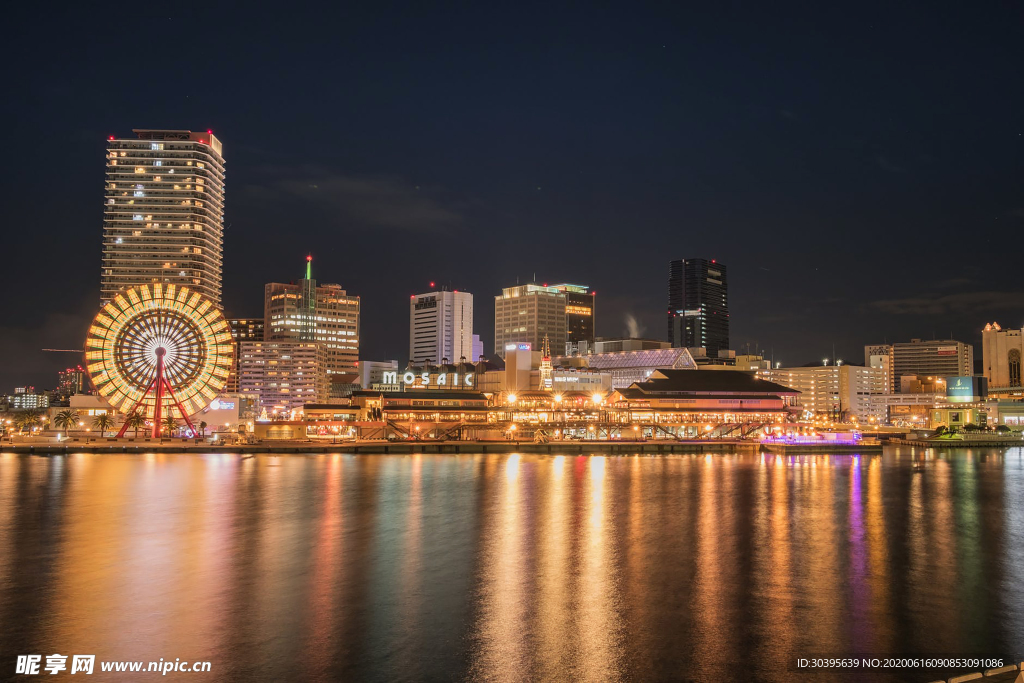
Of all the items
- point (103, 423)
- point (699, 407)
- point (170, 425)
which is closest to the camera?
point (170, 425)

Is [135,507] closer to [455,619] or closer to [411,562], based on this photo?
[411,562]

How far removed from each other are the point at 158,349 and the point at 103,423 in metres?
19.4

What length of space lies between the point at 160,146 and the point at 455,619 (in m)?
132

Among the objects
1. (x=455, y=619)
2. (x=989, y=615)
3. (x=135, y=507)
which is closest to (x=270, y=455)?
(x=135, y=507)

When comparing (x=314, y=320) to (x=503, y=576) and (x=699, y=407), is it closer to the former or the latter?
(x=699, y=407)

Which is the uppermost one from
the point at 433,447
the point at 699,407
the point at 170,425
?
the point at 699,407

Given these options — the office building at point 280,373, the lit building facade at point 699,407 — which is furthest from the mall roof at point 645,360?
the office building at point 280,373

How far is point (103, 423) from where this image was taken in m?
92.7

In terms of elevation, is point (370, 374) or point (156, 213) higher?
point (156, 213)

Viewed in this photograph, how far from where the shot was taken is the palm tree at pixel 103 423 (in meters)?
92.6

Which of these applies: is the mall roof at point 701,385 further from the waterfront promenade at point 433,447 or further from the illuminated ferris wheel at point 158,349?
the illuminated ferris wheel at point 158,349

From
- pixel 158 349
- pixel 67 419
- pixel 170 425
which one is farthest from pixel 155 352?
pixel 67 419

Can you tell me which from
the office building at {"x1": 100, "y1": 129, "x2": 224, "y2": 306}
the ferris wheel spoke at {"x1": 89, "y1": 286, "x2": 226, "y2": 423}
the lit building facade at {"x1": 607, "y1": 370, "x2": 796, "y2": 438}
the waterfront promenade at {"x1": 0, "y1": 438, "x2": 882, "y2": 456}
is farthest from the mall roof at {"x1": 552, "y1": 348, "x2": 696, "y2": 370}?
the ferris wheel spoke at {"x1": 89, "y1": 286, "x2": 226, "y2": 423}

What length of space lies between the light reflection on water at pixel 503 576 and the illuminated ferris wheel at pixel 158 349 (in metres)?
26.6
